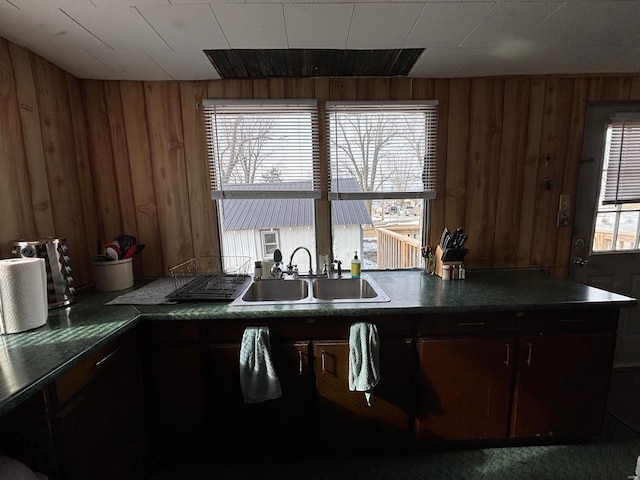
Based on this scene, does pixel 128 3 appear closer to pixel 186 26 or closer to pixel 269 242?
pixel 186 26

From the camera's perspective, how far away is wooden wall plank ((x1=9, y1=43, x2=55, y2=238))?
145 cm

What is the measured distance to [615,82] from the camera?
1936 mm

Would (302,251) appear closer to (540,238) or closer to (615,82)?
(540,238)

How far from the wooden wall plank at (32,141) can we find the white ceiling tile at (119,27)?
44cm

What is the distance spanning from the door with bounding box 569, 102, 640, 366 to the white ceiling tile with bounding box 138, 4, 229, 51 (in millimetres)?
2493

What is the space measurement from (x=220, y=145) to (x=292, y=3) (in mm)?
995

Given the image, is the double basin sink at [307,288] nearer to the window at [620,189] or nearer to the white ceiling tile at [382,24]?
the white ceiling tile at [382,24]

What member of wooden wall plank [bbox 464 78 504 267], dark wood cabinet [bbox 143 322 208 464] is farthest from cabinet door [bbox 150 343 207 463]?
wooden wall plank [bbox 464 78 504 267]

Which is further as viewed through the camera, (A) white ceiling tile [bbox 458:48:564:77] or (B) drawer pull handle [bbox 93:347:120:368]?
(A) white ceiling tile [bbox 458:48:564:77]

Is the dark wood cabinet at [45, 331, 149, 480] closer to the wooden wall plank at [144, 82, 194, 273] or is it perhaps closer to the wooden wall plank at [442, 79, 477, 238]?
the wooden wall plank at [144, 82, 194, 273]

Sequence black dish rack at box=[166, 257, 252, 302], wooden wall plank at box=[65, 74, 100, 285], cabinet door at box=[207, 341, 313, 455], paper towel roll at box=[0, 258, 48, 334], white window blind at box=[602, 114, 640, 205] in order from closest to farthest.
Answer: paper towel roll at box=[0, 258, 48, 334], cabinet door at box=[207, 341, 313, 455], black dish rack at box=[166, 257, 252, 302], wooden wall plank at box=[65, 74, 100, 285], white window blind at box=[602, 114, 640, 205]

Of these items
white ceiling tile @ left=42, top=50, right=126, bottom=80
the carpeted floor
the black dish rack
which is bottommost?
the carpeted floor

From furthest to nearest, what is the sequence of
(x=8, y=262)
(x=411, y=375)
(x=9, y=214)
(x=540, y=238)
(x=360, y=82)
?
1. (x=540, y=238)
2. (x=360, y=82)
3. (x=411, y=375)
4. (x=9, y=214)
5. (x=8, y=262)

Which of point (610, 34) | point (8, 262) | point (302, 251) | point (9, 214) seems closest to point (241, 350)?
point (302, 251)
